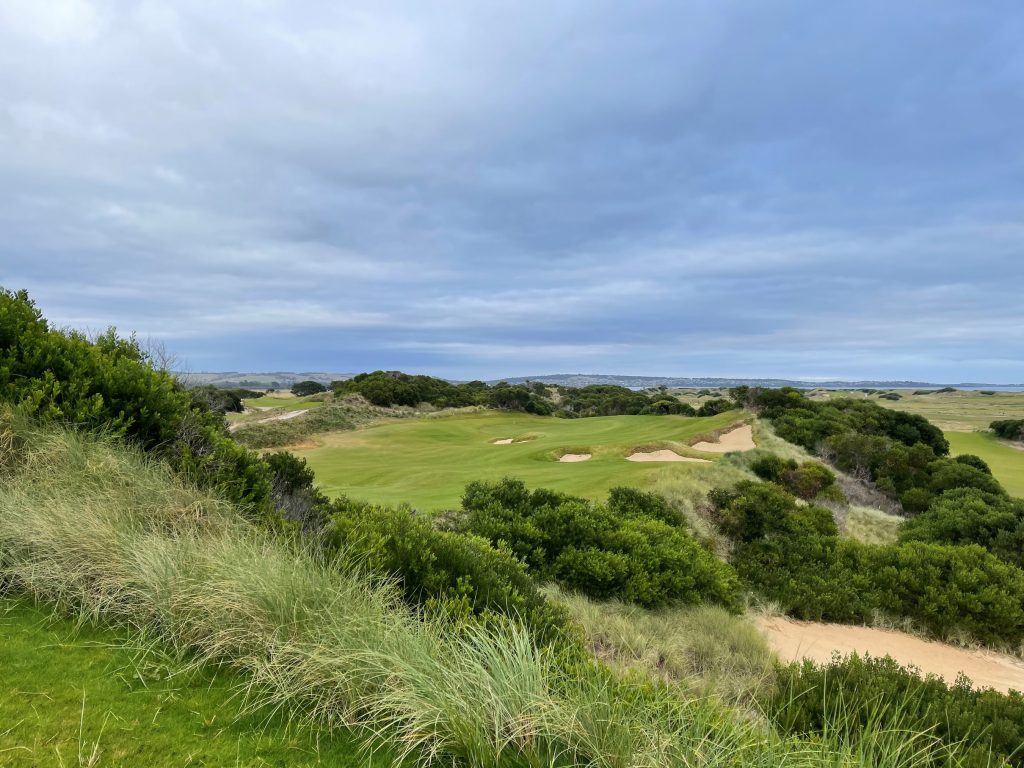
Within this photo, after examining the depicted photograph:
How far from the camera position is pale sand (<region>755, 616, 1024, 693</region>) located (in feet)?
26.5

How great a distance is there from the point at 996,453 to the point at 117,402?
180 feet

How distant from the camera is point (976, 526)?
14.9 m

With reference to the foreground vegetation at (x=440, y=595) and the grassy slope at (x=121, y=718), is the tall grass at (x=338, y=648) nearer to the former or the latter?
the foreground vegetation at (x=440, y=595)

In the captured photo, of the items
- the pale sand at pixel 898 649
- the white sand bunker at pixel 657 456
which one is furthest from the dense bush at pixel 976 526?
the white sand bunker at pixel 657 456

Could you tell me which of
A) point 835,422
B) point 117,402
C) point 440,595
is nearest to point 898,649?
point 440,595

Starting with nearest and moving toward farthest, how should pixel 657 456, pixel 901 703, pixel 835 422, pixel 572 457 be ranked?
pixel 901 703 < pixel 657 456 < pixel 572 457 < pixel 835 422

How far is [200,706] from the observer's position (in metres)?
2.87

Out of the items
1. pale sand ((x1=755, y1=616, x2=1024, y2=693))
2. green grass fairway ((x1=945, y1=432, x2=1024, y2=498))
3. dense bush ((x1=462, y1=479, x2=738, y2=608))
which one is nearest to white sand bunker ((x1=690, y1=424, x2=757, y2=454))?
green grass fairway ((x1=945, y1=432, x2=1024, y2=498))

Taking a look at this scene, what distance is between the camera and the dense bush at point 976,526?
14.0 m

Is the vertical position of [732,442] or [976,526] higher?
[732,442]

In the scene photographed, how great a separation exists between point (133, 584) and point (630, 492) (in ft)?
32.7

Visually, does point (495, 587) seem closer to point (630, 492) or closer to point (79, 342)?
point (79, 342)

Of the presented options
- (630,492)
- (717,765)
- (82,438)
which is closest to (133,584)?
(82,438)

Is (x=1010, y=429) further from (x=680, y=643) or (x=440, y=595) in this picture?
(x=440, y=595)
